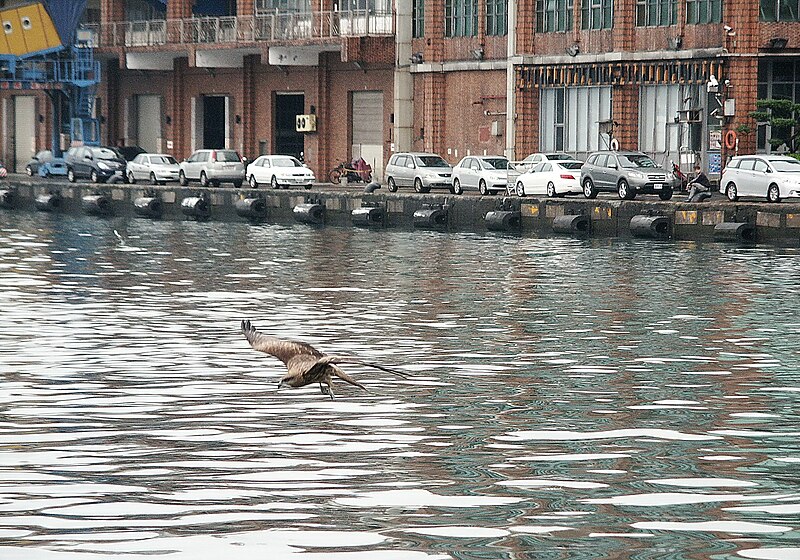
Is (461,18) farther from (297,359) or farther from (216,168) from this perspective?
Result: (297,359)

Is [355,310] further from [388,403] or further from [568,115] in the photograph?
[568,115]

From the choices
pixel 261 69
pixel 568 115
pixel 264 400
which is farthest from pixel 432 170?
pixel 264 400

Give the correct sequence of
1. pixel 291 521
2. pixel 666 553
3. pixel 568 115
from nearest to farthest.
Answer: pixel 666 553
pixel 291 521
pixel 568 115

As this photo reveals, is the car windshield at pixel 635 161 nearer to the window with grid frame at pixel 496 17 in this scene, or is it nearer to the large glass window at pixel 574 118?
the large glass window at pixel 574 118

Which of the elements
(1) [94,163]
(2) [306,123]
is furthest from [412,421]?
(1) [94,163]

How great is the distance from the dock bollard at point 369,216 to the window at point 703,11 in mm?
12642

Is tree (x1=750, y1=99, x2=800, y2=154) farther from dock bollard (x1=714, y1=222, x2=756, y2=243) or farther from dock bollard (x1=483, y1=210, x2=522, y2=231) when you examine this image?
dock bollard (x1=714, y1=222, x2=756, y2=243)

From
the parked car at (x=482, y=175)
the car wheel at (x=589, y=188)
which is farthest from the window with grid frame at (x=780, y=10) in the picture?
the parked car at (x=482, y=175)

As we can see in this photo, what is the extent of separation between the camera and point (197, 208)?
214 feet

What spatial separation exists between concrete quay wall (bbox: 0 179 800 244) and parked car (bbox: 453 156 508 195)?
3.86 ft

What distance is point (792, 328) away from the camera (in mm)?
27344

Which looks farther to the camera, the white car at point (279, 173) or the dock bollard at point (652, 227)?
the white car at point (279, 173)

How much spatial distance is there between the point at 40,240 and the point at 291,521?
41740 mm

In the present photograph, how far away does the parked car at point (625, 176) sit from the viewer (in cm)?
5416
